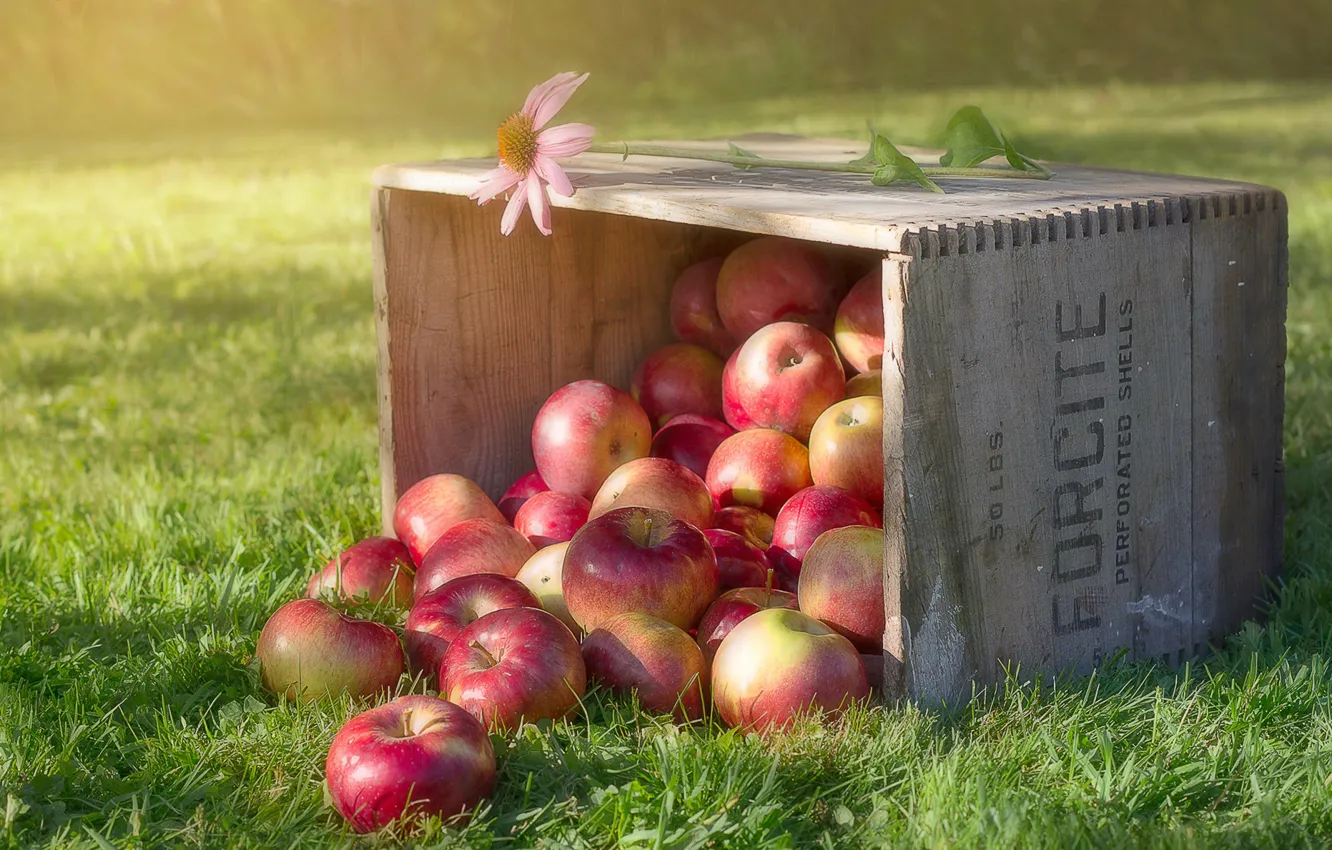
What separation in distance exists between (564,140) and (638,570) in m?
0.83

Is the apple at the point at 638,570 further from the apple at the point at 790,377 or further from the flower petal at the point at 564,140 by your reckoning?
the flower petal at the point at 564,140

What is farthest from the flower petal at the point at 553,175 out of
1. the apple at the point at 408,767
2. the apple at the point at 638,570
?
the apple at the point at 408,767

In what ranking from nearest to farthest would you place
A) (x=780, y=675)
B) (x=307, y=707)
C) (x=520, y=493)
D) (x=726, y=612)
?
(x=780, y=675) → (x=307, y=707) → (x=726, y=612) → (x=520, y=493)

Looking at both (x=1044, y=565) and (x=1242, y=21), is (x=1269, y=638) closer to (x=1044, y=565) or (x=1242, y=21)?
(x=1044, y=565)

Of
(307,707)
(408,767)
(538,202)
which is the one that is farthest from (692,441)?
(408,767)

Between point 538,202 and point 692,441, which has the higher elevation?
point 538,202

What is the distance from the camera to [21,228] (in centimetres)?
779

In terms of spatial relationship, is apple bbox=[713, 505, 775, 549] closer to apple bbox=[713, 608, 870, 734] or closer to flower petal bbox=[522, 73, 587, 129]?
apple bbox=[713, 608, 870, 734]

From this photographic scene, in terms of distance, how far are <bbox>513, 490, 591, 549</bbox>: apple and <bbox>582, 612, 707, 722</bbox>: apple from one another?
489 mm

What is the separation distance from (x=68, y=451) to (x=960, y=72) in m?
14.0

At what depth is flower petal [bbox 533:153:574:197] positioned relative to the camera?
8.27 feet

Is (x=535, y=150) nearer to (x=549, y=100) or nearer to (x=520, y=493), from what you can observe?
(x=549, y=100)

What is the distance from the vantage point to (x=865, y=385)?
8.78ft

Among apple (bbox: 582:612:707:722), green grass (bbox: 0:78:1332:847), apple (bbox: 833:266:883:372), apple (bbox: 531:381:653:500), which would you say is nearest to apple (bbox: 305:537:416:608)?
green grass (bbox: 0:78:1332:847)
